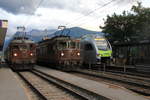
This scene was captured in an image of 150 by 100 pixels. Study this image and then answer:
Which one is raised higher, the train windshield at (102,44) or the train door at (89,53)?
the train windshield at (102,44)

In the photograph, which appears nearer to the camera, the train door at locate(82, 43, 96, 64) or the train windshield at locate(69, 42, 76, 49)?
the train windshield at locate(69, 42, 76, 49)

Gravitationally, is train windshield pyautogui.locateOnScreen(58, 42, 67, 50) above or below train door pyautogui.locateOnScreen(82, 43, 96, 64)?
above

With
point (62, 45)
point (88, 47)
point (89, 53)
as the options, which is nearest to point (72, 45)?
point (62, 45)

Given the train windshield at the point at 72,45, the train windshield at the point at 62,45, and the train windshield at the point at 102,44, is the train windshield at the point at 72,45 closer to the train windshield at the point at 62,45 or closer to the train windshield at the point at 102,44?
the train windshield at the point at 62,45

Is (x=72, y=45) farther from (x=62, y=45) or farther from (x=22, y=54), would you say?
(x=22, y=54)

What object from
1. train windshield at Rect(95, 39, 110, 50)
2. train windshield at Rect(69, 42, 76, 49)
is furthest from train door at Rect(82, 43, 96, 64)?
train windshield at Rect(69, 42, 76, 49)

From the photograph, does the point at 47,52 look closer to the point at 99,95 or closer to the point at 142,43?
the point at 142,43

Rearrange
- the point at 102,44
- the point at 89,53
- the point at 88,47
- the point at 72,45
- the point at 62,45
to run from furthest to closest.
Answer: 1. the point at 88,47
2. the point at 89,53
3. the point at 102,44
4. the point at 72,45
5. the point at 62,45

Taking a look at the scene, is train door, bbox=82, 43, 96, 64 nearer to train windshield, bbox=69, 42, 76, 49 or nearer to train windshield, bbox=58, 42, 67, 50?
train windshield, bbox=69, 42, 76, 49

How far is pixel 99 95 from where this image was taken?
9.91 metres

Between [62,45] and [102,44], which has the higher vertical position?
[102,44]

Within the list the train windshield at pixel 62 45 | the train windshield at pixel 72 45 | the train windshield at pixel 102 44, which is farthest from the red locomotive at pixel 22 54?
the train windshield at pixel 102 44

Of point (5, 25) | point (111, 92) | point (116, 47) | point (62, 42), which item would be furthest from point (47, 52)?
point (111, 92)

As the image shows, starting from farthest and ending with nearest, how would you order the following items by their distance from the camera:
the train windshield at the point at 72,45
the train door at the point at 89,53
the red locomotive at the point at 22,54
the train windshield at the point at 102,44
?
1. the train door at the point at 89,53
2. the train windshield at the point at 102,44
3. the red locomotive at the point at 22,54
4. the train windshield at the point at 72,45
